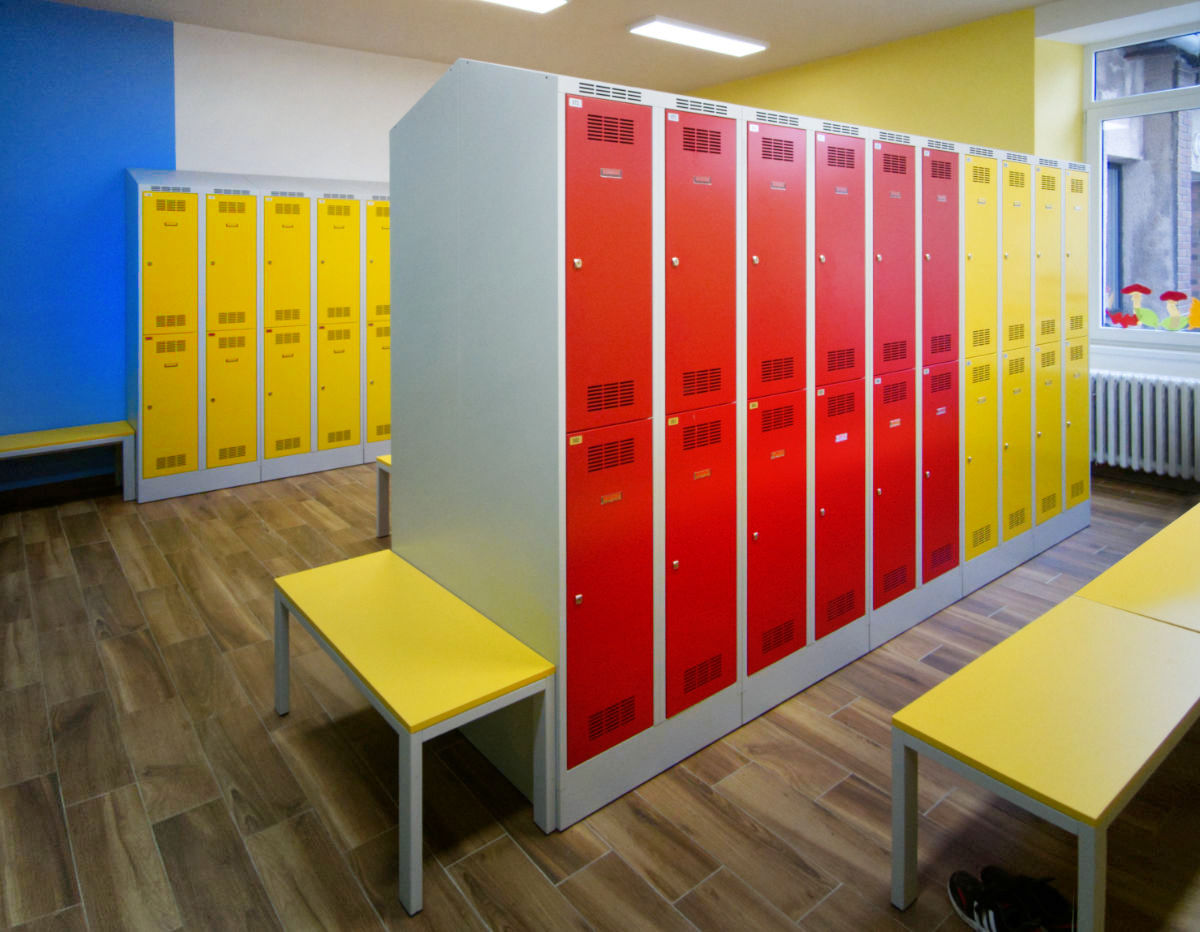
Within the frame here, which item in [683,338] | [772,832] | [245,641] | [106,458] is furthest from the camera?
[106,458]

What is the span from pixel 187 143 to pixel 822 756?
6188 millimetres

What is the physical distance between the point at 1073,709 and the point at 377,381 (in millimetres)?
5600

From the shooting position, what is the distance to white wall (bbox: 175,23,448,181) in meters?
5.96

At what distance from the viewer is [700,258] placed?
8.08 feet

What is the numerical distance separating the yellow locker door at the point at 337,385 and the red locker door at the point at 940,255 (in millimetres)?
4407

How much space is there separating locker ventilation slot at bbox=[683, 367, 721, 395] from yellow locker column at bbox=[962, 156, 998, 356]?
1.79 metres

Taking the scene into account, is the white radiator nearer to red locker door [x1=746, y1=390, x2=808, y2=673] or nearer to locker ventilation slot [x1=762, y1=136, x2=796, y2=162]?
red locker door [x1=746, y1=390, x2=808, y2=673]

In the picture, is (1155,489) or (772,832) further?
(1155,489)

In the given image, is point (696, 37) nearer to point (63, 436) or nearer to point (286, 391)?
point (286, 391)

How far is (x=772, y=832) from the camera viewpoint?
222cm

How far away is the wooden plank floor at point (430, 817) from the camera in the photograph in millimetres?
1960

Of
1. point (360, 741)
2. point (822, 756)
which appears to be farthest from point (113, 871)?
point (822, 756)

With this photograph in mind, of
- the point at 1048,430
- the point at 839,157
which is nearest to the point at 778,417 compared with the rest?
the point at 839,157

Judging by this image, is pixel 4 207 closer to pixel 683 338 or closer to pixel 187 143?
pixel 187 143
